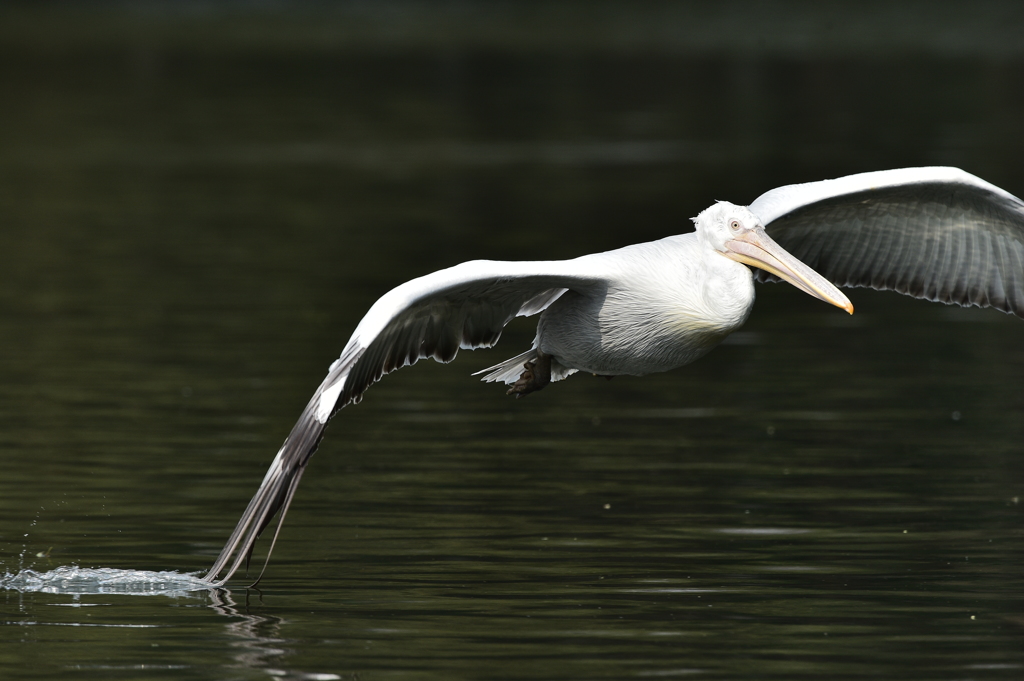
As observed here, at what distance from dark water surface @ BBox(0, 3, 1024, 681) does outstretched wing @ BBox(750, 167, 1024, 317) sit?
1.26m

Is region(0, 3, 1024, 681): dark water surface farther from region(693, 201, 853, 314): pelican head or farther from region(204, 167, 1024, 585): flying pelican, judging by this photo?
→ region(693, 201, 853, 314): pelican head

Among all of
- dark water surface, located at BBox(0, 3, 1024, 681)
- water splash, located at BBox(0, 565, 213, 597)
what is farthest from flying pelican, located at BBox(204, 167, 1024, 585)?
dark water surface, located at BBox(0, 3, 1024, 681)

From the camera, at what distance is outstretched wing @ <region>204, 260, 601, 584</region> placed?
9.09m

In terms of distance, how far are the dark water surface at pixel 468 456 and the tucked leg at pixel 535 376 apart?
2.61ft

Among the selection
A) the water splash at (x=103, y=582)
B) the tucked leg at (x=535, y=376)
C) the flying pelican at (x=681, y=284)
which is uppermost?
the flying pelican at (x=681, y=284)

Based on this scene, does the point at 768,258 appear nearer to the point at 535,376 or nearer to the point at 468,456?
the point at 535,376

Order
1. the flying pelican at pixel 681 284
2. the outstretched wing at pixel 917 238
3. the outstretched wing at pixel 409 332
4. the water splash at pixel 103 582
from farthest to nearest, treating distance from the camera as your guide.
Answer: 1. the outstretched wing at pixel 917 238
2. the water splash at pixel 103 582
3. the flying pelican at pixel 681 284
4. the outstretched wing at pixel 409 332

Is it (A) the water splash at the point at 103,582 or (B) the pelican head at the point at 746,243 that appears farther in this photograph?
(B) the pelican head at the point at 746,243

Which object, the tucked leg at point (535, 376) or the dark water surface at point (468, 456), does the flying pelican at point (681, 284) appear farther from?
the dark water surface at point (468, 456)

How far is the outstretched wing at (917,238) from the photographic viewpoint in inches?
425

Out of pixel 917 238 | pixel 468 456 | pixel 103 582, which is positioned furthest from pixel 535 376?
pixel 103 582

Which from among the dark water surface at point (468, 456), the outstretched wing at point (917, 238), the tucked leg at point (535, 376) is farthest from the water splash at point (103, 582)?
the outstretched wing at point (917, 238)

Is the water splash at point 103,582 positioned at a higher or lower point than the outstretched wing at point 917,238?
lower

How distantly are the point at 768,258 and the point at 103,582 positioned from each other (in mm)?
3640
